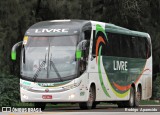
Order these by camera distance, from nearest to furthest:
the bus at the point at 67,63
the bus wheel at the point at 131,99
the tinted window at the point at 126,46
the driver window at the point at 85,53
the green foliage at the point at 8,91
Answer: the bus at the point at 67,63 < the driver window at the point at 85,53 < the green foliage at the point at 8,91 < the tinted window at the point at 126,46 < the bus wheel at the point at 131,99

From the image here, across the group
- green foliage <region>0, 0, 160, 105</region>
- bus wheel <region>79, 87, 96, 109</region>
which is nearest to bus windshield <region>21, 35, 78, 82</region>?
bus wheel <region>79, 87, 96, 109</region>

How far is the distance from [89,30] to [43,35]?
198cm

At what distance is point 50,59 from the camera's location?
82.3ft

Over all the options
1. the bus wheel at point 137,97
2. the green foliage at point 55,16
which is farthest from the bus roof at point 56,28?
the bus wheel at point 137,97

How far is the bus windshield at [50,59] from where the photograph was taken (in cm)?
2488

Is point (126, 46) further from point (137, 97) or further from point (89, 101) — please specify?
point (89, 101)

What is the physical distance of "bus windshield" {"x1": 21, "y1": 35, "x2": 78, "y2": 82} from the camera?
81.6ft

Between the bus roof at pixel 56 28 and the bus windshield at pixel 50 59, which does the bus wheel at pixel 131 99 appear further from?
the bus windshield at pixel 50 59

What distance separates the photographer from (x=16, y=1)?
3241 centimetres

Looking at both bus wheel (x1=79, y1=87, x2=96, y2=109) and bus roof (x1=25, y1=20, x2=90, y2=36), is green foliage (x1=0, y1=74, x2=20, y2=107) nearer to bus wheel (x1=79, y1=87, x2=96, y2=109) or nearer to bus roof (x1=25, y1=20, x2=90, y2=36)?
bus roof (x1=25, y1=20, x2=90, y2=36)

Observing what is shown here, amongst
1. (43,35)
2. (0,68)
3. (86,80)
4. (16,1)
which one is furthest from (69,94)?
(16,1)

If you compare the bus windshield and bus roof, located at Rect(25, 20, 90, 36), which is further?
bus roof, located at Rect(25, 20, 90, 36)

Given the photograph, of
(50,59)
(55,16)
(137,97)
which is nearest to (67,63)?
(50,59)

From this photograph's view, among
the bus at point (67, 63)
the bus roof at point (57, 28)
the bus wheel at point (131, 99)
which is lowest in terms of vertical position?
the bus wheel at point (131, 99)
